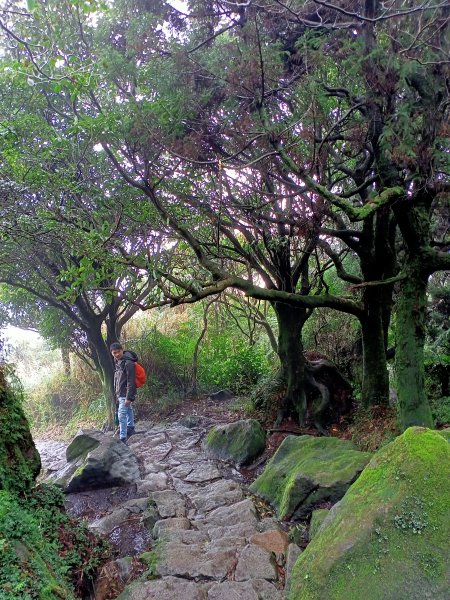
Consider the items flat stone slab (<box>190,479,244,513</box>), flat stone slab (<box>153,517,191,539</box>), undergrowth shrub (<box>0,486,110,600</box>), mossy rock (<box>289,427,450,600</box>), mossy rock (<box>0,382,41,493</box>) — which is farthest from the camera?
flat stone slab (<box>190,479,244,513</box>)

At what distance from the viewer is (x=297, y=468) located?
5.57 metres

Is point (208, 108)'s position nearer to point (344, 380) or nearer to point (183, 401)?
point (344, 380)

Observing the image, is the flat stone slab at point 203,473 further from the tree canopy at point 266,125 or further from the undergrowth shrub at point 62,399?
the undergrowth shrub at point 62,399

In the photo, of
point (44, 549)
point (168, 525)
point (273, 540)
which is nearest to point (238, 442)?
point (168, 525)

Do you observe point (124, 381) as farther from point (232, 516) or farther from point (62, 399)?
point (62, 399)

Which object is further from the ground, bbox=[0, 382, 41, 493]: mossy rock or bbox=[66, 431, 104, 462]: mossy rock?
bbox=[0, 382, 41, 493]: mossy rock

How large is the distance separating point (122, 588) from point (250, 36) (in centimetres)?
606

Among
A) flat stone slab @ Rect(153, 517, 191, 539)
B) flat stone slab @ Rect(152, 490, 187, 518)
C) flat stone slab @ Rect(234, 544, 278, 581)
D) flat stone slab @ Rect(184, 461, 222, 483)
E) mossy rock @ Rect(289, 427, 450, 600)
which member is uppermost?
mossy rock @ Rect(289, 427, 450, 600)

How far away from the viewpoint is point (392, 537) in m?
2.89

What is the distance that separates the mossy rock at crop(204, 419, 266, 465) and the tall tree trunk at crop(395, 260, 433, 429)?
8.84 ft

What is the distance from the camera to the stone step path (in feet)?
12.6

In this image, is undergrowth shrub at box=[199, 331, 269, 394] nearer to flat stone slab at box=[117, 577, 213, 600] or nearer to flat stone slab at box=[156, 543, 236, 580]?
flat stone slab at box=[156, 543, 236, 580]

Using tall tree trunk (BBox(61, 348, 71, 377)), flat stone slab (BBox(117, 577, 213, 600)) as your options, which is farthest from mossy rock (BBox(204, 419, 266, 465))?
tall tree trunk (BBox(61, 348, 71, 377))

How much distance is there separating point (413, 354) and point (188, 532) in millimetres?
3362
